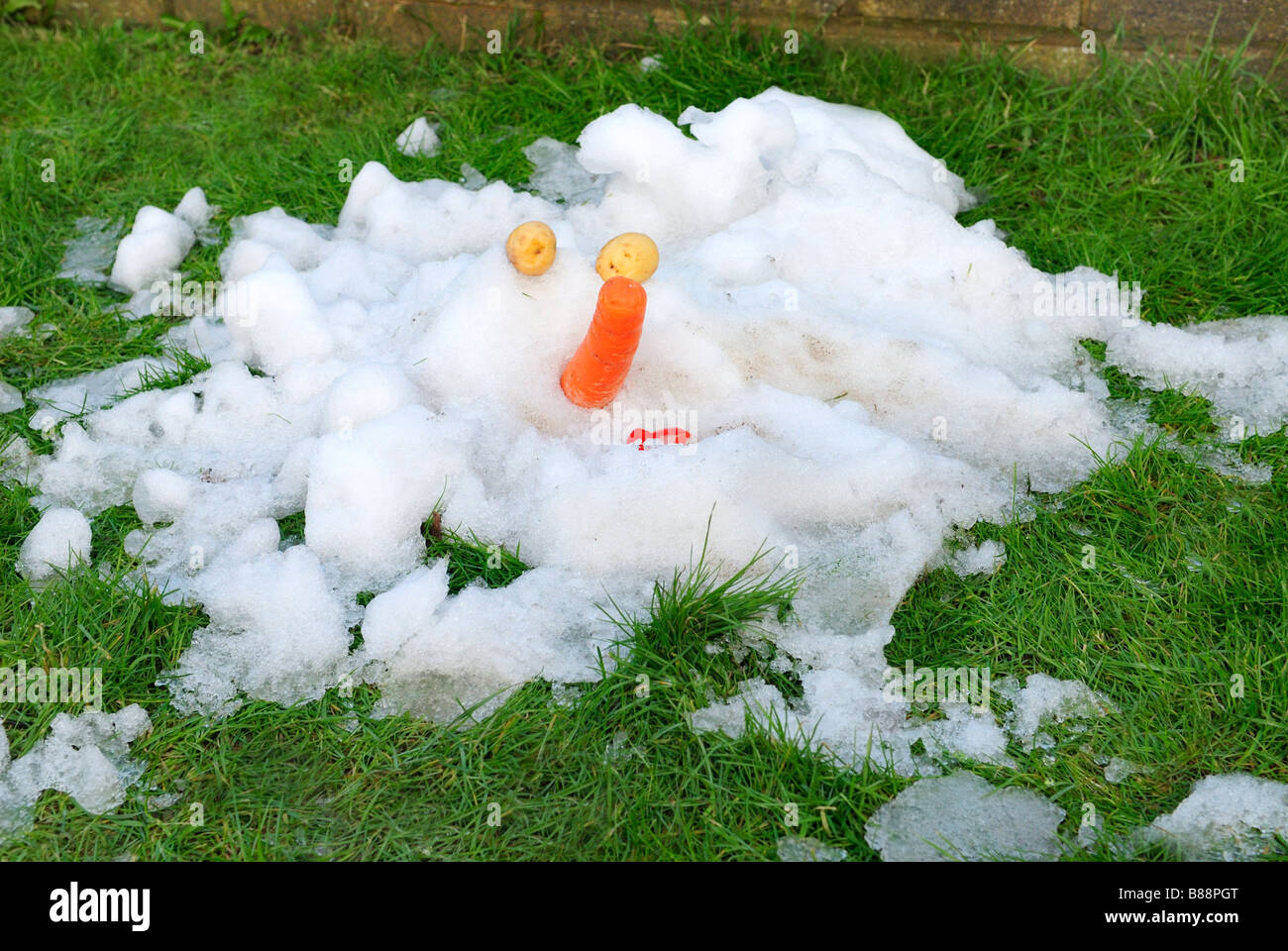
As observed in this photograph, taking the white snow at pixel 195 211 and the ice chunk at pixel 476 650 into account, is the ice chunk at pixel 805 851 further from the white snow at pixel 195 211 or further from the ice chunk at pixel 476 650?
the white snow at pixel 195 211

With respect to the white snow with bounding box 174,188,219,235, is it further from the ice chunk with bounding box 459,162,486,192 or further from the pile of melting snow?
the ice chunk with bounding box 459,162,486,192

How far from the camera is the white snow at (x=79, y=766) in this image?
188 centimetres

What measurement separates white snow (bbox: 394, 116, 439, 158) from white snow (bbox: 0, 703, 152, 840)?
1853mm

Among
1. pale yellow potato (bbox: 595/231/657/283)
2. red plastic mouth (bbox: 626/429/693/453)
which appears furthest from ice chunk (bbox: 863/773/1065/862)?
pale yellow potato (bbox: 595/231/657/283)

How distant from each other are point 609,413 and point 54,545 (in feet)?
3.58

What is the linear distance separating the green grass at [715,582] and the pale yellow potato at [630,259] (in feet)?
1.90

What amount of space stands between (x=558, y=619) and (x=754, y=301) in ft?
3.01

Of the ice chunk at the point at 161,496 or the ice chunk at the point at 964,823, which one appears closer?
the ice chunk at the point at 964,823

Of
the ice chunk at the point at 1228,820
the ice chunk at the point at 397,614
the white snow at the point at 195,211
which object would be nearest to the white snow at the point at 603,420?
the ice chunk at the point at 397,614

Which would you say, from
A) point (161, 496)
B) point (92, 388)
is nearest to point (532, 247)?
point (161, 496)

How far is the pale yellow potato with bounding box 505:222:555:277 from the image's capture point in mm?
2348

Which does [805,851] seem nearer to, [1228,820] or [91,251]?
[1228,820]

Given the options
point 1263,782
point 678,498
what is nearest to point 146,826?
point 678,498

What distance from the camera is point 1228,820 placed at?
183 cm
